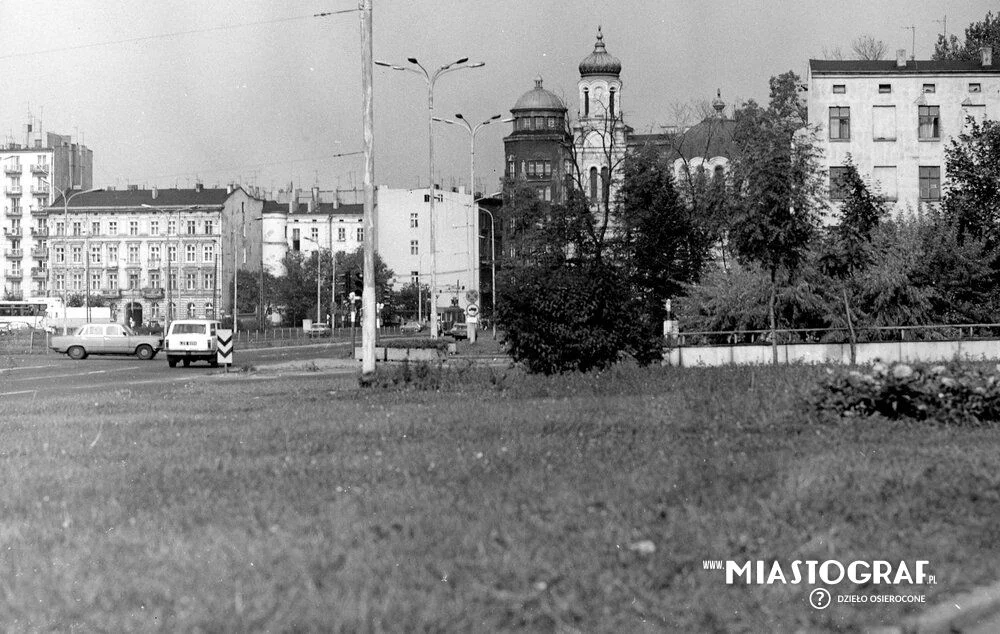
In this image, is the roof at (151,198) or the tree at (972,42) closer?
the tree at (972,42)

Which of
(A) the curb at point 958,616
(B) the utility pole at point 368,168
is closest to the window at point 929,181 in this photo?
(B) the utility pole at point 368,168

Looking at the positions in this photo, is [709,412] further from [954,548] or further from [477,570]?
[477,570]

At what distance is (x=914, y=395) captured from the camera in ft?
52.4

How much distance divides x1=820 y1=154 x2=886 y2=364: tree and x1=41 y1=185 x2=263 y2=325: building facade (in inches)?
4083

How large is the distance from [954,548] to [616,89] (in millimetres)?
104376

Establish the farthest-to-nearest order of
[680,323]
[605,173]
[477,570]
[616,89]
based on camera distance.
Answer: [616,89] → [605,173] → [680,323] → [477,570]

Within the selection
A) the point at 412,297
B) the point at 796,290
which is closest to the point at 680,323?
the point at 796,290

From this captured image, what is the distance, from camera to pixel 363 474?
1129 centimetres

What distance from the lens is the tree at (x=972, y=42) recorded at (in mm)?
94062

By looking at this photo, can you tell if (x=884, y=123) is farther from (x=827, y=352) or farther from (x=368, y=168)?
(x=368, y=168)

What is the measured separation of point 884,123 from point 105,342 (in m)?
45.9

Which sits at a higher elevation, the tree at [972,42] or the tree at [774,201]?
the tree at [972,42]

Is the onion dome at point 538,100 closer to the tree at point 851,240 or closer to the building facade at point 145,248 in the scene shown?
the building facade at point 145,248

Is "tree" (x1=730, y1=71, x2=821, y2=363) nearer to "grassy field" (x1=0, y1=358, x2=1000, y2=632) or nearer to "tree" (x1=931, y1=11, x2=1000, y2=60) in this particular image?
"grassy field" (x1=0, y1=358, x2=1000, y2=632)
